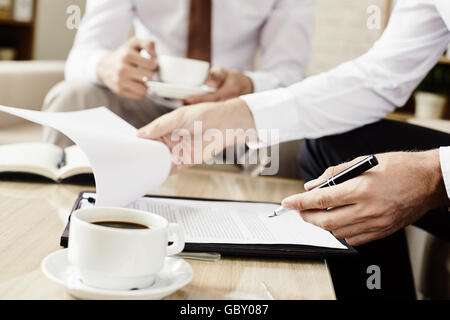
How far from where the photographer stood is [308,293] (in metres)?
0.55

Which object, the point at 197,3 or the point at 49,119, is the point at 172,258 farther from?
the point at 197,3

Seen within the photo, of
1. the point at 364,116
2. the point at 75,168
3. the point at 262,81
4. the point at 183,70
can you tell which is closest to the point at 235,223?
the point at 75,168

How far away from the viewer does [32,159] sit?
3.16 feet

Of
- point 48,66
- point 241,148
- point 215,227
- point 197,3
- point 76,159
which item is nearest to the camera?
point 215,227

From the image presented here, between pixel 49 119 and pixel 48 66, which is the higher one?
pixel 49 119

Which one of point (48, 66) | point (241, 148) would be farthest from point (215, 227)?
point (48, 66)

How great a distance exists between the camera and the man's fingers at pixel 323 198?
0.62 metres

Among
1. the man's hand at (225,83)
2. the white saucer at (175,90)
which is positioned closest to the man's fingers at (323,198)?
the white saucer at (175,90)

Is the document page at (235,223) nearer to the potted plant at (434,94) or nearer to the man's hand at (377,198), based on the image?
the man's hand at (377,198)

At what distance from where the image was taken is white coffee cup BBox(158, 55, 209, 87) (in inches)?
50.8

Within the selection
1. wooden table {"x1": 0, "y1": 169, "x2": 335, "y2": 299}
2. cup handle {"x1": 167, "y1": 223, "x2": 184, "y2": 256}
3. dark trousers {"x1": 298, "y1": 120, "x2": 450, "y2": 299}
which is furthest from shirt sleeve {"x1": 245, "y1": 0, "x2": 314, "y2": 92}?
cup handle {"x1": 167, "y1": 223, "x2": 184, "y2": 256}

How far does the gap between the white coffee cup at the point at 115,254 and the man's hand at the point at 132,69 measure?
35.3 inches

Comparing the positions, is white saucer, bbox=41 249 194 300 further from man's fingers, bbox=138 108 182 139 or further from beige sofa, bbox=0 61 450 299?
beige sofa, bbox=0 61 450 299
